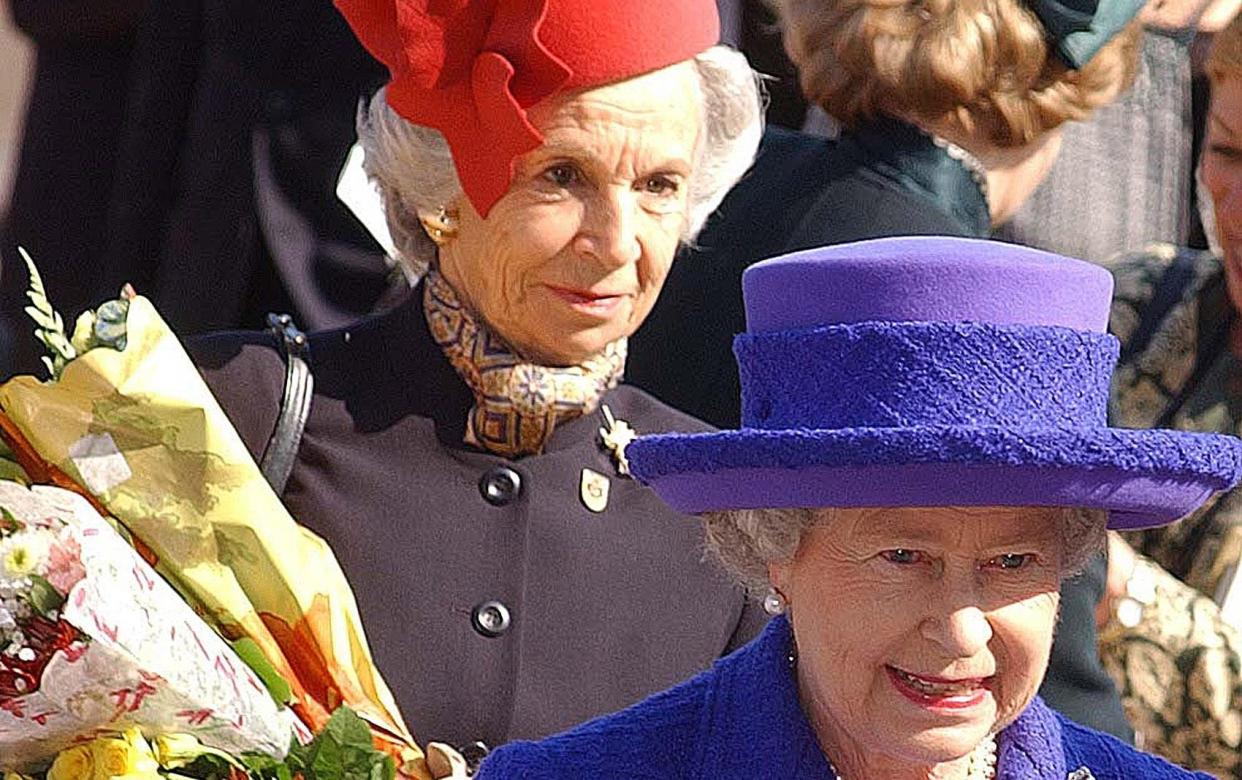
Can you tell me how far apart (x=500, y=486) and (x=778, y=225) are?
88 centimetres

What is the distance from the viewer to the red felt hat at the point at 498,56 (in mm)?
3643

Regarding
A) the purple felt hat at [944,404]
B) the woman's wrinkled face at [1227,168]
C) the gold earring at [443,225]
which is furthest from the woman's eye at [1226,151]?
the purple felt hat at [944,404]

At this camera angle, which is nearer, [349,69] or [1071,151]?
[349,69]

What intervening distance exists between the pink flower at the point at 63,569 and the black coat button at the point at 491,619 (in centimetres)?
69

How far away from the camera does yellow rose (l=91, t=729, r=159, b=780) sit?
3.19 m

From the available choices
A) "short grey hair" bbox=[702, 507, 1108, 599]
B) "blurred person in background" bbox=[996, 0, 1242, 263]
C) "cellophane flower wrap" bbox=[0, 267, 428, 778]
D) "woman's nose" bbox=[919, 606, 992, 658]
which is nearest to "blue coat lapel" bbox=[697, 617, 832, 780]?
"short grey hair" bbox=[702, 507, 1108, 599]

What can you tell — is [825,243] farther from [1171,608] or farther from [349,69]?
[349,69]

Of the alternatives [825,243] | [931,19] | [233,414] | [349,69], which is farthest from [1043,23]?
[349,69]

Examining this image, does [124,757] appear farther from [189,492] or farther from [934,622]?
[934,622]

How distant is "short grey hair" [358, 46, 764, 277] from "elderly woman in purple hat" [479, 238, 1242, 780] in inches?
33.6

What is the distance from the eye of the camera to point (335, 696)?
344cm

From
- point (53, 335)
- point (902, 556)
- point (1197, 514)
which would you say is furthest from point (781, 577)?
point (1197, 514)

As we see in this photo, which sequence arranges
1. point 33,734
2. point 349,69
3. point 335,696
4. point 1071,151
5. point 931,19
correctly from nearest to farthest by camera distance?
1. point 33,734
2. point 335,696
3. point 931,19
4. point 349,69
5. point 1071,151

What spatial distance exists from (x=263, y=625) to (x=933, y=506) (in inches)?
38.1
